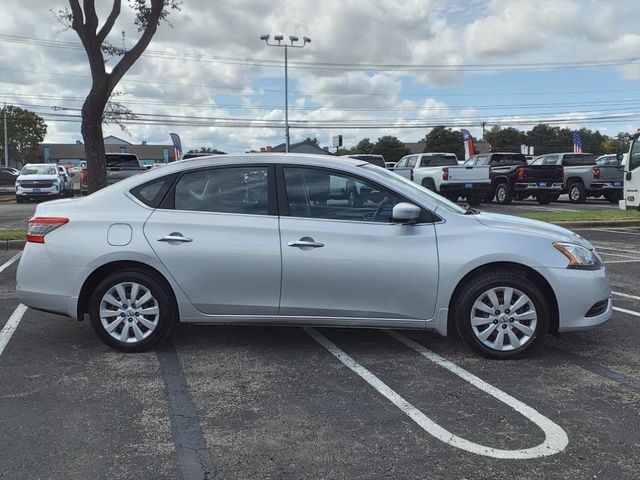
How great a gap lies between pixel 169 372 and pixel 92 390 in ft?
1.90

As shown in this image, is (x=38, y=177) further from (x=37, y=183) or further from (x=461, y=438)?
(x=461, y=438)

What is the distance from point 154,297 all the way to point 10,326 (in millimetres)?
2027

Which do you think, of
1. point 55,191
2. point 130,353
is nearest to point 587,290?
point 130,353

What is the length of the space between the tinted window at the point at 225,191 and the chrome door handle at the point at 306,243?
370mm

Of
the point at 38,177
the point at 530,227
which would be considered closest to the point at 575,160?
the point at 530,227

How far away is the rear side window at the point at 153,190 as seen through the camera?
493 centimetres

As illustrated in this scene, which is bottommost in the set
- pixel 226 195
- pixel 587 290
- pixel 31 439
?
pixel 31 439

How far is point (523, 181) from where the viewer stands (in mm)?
22125

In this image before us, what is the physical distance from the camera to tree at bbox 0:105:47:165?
7831 cm

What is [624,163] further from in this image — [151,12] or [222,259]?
[222,259]

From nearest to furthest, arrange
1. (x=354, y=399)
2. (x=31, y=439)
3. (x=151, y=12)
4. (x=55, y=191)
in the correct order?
(x=31, y=439) < (x=354, y=399) < (x=151, y=12) < (x=55, y=191)

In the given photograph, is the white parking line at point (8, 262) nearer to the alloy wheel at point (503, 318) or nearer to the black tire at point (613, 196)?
the alloy wheel at point (503, 318)

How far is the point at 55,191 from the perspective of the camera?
1001 inches

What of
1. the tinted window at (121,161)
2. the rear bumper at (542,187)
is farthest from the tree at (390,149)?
the tinted window at (121,161)
